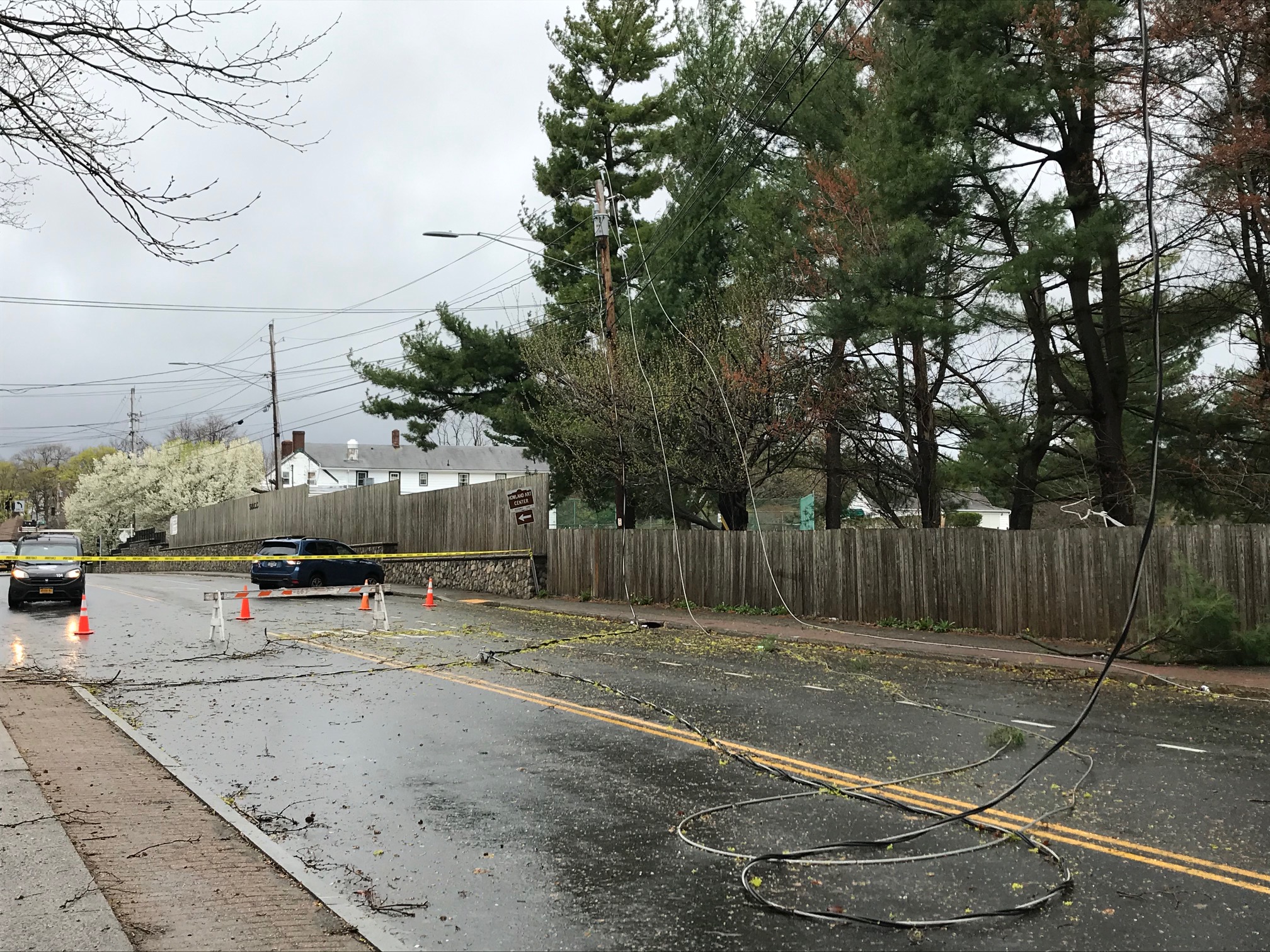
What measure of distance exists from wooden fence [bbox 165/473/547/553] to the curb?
61.8ft

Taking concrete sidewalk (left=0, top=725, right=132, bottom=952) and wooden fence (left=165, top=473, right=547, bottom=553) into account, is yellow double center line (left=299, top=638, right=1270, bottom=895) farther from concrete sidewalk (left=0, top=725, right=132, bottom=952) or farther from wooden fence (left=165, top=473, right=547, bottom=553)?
wooden fence (left=165, top=473, right=547, bottom=553)

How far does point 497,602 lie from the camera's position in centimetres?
2505

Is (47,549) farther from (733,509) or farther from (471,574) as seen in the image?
(733,509)

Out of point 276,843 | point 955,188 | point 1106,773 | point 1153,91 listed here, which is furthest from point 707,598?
point 276,843

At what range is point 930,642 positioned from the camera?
603 inches

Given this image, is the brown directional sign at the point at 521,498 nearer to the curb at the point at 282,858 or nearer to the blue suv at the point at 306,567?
the blue suv at the point at 306,567

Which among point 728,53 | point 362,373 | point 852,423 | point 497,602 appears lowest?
point 497,602

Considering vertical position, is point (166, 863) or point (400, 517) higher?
point (400, 517)

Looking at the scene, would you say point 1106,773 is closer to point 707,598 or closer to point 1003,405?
point 1003,405

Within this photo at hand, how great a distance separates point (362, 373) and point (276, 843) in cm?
2762

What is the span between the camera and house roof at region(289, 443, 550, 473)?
8169cm

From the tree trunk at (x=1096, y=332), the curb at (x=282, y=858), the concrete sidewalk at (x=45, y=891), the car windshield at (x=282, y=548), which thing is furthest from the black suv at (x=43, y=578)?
the tree trunk at (x=1096, y=332)

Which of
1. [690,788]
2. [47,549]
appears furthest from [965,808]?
[47,549]

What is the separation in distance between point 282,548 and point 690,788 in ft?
79.8
